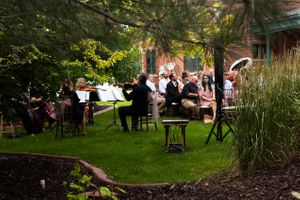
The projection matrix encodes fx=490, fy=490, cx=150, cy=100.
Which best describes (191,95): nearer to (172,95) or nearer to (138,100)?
(172,95)

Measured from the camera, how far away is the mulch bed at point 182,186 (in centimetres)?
521

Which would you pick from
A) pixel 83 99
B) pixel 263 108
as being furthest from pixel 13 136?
pixel 263 108

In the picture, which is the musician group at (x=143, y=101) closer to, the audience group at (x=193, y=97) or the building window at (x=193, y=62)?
the audience group at (x=193, y=97)

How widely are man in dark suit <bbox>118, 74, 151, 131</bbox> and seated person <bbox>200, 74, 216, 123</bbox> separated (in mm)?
2065

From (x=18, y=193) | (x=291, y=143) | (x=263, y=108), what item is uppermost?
(x=263, y=108)

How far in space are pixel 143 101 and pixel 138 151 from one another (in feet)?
11.5

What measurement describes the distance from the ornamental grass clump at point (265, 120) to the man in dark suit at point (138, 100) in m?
6.24

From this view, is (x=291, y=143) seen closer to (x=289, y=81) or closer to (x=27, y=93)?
(x=289, y=81)

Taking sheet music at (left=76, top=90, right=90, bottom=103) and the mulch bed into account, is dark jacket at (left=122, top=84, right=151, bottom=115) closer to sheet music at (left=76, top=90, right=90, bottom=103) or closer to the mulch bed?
sheet music at (left=76, top=90, right=90, bottom=103)

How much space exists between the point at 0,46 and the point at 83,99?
6330mm

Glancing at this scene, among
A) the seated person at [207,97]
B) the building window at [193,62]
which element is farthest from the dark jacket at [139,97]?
the building window at [193,62]

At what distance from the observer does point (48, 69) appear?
7.43 metres

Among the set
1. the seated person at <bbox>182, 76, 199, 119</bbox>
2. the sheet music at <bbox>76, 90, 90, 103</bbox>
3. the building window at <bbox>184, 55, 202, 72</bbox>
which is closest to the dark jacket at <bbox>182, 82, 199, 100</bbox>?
the seated person at <bbox>182, 76, 199, 119</bbox>

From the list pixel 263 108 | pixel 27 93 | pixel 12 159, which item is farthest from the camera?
pixel 12 159
